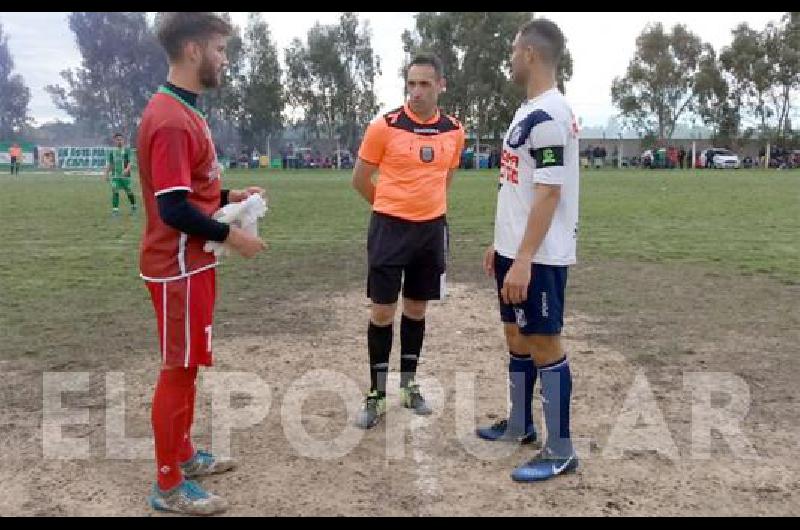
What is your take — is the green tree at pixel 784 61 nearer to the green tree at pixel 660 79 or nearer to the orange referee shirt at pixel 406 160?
the green tree at pixel 660 79

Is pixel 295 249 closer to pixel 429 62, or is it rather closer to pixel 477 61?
pixel 429 62

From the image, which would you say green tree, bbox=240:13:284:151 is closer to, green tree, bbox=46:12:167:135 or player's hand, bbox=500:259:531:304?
green tree, bbox=46:12:167:135

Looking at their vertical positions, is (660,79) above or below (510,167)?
above

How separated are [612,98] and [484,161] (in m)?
19.7

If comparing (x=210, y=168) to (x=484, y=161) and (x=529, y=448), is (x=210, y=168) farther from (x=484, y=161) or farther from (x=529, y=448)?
(x=484, y=161)

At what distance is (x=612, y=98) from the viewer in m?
72.8

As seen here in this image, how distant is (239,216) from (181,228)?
0.33m

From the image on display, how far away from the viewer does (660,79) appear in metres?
69.1

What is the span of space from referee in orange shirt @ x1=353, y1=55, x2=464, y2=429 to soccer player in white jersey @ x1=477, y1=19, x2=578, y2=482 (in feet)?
2.53

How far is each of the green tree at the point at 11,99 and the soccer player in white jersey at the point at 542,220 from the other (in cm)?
9217

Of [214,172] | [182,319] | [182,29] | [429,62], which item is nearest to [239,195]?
[214,172]

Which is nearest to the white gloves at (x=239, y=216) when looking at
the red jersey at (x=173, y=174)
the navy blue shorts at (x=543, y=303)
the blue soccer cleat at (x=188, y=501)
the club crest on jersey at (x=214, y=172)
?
the red jersey at (x=173, y=174)

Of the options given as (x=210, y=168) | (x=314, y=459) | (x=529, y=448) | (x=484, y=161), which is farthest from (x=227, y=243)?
(x=484, y=161)

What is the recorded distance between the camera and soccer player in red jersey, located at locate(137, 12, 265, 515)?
3289 millimetres
